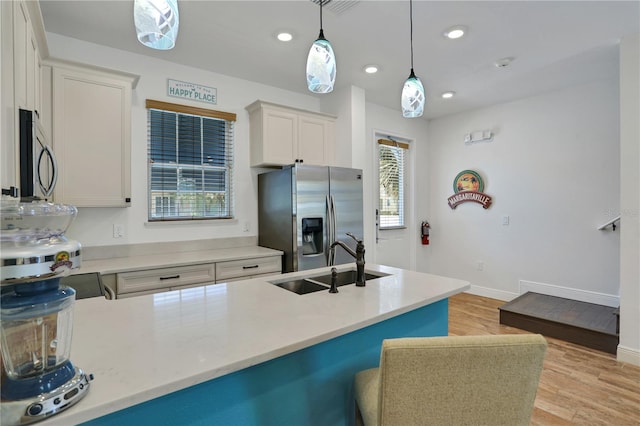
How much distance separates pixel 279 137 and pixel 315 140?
48 centimetres

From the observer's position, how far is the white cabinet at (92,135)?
2396 mm

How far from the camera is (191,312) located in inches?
53.0

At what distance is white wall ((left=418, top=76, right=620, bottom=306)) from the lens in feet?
12.4

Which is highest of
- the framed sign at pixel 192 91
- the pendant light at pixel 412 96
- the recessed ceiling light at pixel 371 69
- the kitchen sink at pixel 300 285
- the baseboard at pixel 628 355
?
the recessed ceiling light at pixel 371 69

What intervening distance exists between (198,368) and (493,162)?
4.82 m

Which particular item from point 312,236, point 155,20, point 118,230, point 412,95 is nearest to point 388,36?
point 412,95

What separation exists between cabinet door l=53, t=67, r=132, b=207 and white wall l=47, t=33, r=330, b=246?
1.21 feet

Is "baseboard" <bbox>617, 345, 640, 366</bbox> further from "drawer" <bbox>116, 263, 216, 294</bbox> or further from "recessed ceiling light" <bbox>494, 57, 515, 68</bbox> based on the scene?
"drawer" <bbox>116, 263, 216, 294</bbox>

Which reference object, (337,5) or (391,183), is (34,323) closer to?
(337,5)

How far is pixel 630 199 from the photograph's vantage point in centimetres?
273

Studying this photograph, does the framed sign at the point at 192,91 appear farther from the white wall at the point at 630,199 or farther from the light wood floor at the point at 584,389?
the white wall at the point at 630,199

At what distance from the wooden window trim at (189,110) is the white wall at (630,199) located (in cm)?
357

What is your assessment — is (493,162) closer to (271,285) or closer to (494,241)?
(494,241)

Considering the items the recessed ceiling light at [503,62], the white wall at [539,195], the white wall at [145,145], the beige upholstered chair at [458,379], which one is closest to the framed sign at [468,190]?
the white wall at [539,195]
